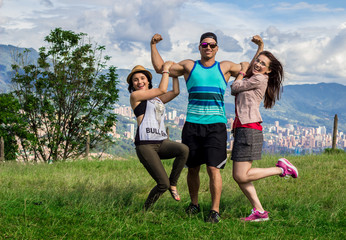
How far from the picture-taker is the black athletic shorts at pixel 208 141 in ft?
15.9

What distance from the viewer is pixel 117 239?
4.16m

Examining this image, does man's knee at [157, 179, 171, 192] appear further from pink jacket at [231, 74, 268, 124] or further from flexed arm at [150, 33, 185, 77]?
flexed arm at [150, 33, 185, 77]

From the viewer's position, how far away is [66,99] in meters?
17.1

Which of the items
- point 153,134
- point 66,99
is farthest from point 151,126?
point 66,99

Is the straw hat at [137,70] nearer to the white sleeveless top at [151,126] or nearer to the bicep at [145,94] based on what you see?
the bicep at [145,94]

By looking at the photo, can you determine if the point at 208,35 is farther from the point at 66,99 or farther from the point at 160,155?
the point at 66,99

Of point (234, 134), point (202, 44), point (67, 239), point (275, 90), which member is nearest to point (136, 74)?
point (202, 44)

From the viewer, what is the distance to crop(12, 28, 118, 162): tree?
17047mm

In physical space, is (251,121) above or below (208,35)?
below

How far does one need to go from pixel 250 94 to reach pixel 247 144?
61 centimetres

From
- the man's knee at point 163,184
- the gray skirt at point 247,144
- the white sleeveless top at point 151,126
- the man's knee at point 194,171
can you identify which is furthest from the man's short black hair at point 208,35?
the man's knee at point 163,184

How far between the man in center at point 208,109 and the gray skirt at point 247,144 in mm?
172

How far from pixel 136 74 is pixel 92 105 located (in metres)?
12.6

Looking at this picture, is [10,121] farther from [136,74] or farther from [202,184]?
[136,74]
